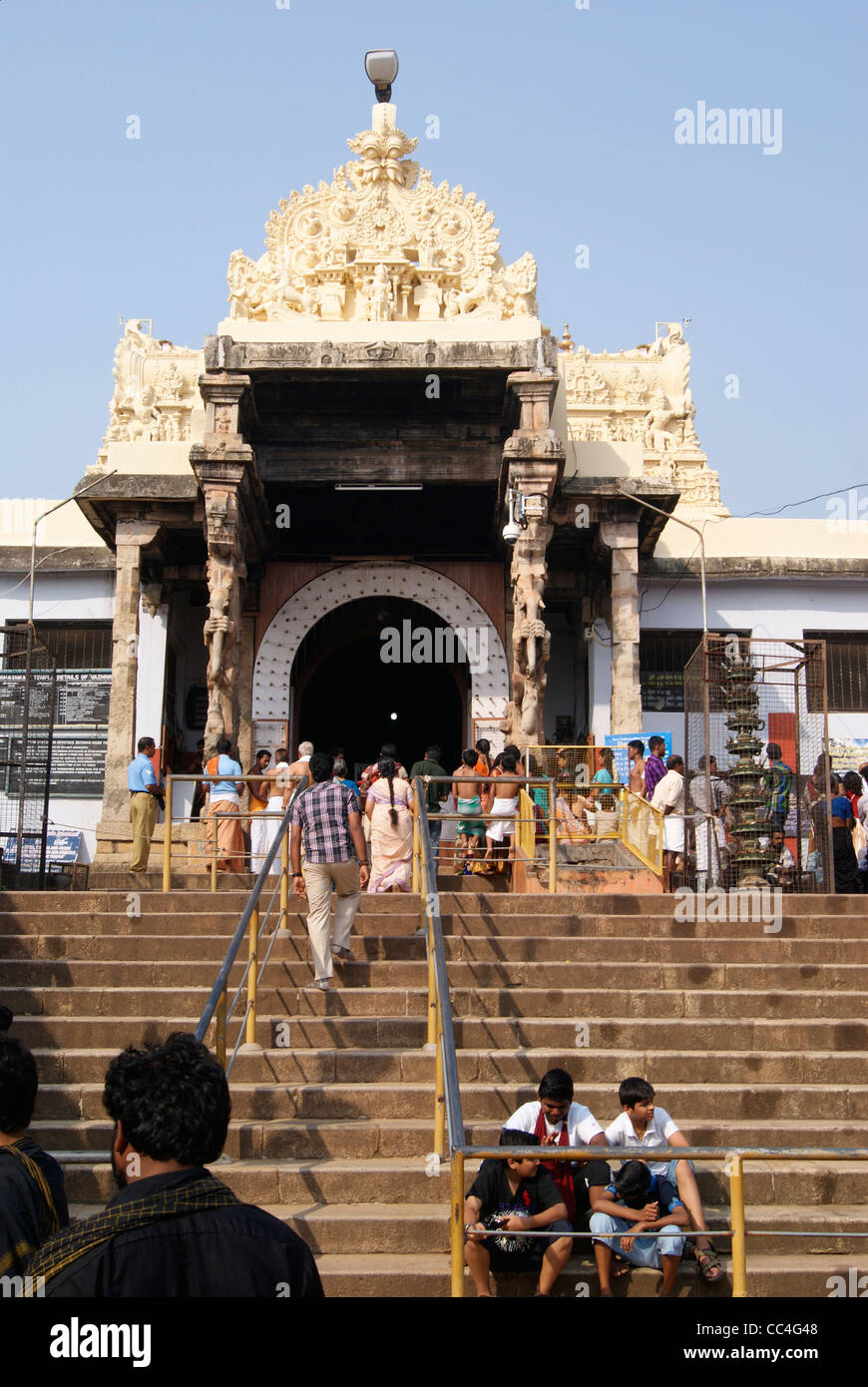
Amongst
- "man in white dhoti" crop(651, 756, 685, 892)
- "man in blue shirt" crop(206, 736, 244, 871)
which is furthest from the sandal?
"man in blue shirt" crop(206, 736, 244, 871)

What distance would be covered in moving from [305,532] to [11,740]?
20.1 ft

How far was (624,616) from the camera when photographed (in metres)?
17.1

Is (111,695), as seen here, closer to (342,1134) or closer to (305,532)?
(305,532)

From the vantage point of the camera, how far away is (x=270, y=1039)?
28.3 ft

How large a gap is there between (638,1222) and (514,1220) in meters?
0.58

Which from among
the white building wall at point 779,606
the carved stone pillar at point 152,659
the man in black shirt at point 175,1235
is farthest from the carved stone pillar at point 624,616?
the man in black shirt at point 175,1235

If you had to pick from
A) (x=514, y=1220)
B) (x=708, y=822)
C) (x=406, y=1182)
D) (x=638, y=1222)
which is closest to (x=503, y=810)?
(x=708, y=822)

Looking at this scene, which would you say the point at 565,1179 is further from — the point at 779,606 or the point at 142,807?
the point at 779,606

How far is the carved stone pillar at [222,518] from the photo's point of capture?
15648mm

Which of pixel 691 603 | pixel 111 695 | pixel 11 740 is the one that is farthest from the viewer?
pixel 691 603

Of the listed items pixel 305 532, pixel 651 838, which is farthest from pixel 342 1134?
pixel 305 532

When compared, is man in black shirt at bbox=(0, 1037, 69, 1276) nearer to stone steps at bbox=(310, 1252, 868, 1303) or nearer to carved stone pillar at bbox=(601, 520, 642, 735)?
stone steps at bbox=(310, 1252, 868, 1303)

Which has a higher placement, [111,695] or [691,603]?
[691,603]
